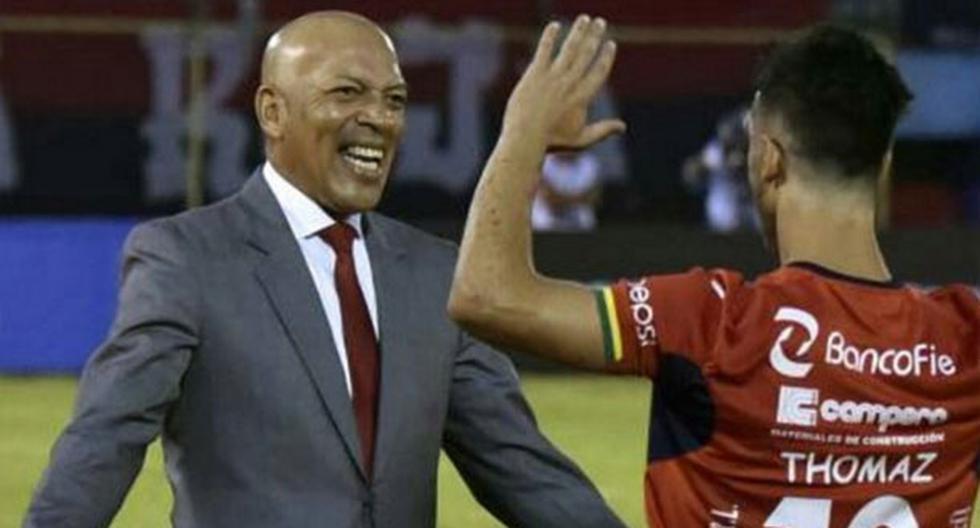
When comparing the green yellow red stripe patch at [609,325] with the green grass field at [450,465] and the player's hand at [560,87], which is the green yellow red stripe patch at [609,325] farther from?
the green grass field at [450,465]

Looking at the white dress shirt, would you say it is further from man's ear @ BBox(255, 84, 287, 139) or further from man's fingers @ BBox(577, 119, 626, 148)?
man's fingers @ BBox(577, 119, 626, 148)

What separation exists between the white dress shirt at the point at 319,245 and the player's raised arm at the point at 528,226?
4.29ft

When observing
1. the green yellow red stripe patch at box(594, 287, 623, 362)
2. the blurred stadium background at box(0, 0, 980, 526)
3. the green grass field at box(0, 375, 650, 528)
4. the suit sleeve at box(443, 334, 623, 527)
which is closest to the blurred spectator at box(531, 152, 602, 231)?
the blurred stadium background at box(0, 0, 980, 526)

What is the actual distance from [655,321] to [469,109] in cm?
1759

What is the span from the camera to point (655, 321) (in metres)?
3.71

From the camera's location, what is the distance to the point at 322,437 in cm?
481

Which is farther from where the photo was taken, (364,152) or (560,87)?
(364,152)

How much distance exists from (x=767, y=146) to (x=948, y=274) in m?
14.1

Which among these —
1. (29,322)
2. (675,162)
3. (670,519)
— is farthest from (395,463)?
(675,162)

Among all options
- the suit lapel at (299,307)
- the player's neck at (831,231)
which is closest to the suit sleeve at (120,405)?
the suit lapel at (299,307)

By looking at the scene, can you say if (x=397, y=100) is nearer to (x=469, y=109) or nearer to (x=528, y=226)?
(x=528, y=226)

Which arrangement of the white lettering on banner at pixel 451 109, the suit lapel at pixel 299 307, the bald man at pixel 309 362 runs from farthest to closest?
the white lettering on banner at pixel 451 109, the suit lapel at pixel 299 307, the bald man at pixel 309 362

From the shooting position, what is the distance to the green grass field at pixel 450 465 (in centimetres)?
1138

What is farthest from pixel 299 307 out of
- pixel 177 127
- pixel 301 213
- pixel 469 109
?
pixel 469 109
